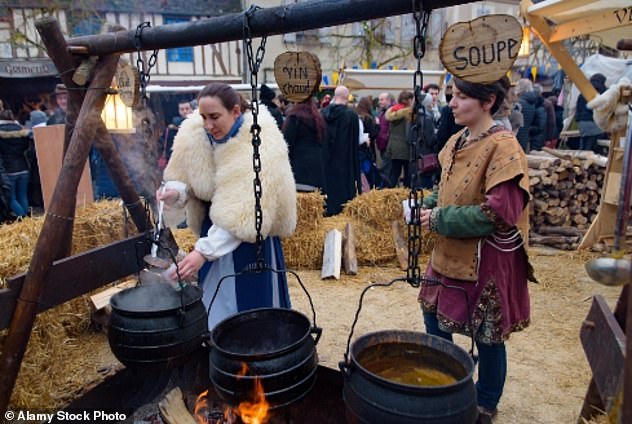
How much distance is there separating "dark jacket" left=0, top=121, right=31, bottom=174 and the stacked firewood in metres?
7.85

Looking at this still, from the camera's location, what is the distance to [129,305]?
2.39 m

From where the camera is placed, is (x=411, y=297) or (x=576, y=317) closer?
(x=576, y=317)

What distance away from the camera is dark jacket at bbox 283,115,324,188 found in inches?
251

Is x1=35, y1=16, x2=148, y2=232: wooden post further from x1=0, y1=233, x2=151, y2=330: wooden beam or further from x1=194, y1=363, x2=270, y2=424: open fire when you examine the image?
x1=194, y1=363, x2=270, y2=424: open fire

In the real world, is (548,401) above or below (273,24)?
below

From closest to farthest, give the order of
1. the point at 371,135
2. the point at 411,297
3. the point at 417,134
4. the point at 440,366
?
the point at 417,134
the point at 440,366
the point at 411,297
the point at 371,135

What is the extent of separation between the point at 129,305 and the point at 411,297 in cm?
328

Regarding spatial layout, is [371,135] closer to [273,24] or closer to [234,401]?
[273,24]

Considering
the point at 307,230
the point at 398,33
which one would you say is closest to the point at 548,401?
the point at 307,230

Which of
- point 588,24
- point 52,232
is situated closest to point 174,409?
point 52,232

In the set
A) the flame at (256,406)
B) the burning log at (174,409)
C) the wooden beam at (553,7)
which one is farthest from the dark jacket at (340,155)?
the flame at (256,406)

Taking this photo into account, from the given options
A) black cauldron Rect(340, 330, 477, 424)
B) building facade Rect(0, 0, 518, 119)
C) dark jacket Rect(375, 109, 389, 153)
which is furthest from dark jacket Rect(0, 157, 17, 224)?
black cauldron Rect(340, 330, 477, 424)

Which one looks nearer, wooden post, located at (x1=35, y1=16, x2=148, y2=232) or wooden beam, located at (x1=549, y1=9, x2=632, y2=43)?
wooden post, located at (x1=35, y1=16, x2=148, y2=232)

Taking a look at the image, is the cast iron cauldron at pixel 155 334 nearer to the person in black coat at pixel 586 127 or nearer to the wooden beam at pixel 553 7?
the wooden beam at pixel 553 7
